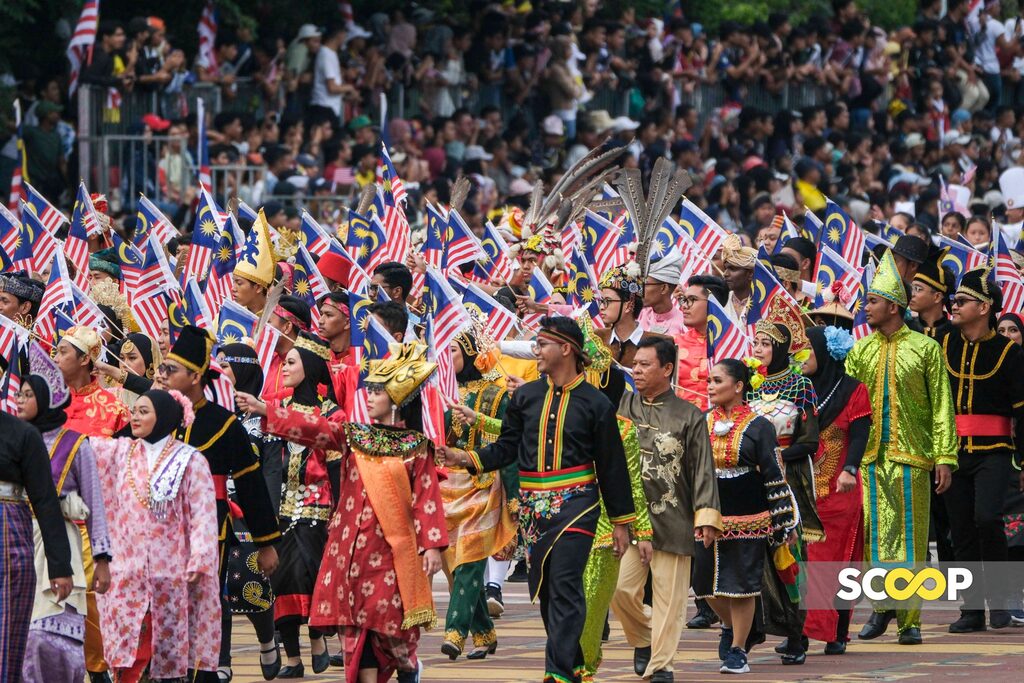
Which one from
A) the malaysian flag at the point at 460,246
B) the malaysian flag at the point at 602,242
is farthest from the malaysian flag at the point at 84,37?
the malaysian flag at the point at 460,246

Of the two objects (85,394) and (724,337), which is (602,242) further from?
(85,394)

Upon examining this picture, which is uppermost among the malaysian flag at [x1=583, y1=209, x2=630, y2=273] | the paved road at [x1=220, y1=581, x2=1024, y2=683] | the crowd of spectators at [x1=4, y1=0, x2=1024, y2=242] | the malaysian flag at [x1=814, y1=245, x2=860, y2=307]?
the crowd of spectators at [x1=4, y1=0, x2=1024, y2=242]

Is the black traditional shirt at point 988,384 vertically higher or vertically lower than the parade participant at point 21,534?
higher

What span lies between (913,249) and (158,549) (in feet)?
19.2

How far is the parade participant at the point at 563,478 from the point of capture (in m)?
10.6

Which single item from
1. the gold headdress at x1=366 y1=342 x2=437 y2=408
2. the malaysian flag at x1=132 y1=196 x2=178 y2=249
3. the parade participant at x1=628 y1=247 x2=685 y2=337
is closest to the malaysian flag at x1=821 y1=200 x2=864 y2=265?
the parade participant at x1=628 y1=247 x2=685 y2=337

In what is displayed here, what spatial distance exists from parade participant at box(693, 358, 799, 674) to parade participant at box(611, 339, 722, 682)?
25 cm

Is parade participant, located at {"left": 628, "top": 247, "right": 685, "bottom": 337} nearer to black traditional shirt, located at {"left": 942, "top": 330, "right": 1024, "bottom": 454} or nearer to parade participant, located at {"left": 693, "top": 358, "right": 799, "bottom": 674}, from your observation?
black traditional shirt, located at {"left": 942, "top": 330, "right": 1024, "bottom": 454}

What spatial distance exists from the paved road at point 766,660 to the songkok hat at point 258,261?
2395mm

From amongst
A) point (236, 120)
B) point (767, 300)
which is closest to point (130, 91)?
point (236, 120)

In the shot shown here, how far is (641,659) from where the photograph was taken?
11.5 m

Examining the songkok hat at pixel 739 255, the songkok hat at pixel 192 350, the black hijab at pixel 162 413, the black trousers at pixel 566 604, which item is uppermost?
the songkok hat at pixel 739 255

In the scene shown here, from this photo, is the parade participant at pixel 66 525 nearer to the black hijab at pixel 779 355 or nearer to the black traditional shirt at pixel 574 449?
the black traditional shirt at pixel 574 449

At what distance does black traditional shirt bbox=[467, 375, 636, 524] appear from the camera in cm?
1067
